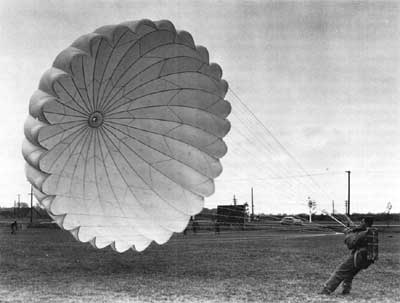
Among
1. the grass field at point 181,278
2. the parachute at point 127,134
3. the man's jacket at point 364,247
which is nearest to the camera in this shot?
the grass field at point 181,278

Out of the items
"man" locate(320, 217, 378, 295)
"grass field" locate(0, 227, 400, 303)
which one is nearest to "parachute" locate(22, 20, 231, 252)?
"grass field" locate(0, 227, 400, 303)

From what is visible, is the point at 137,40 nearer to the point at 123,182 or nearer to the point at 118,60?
the point at 118,60

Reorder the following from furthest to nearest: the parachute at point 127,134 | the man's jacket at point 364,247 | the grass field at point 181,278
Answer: the parachute at point 127,134
the man's jacket at point 364,247
the grass field at point 181,278

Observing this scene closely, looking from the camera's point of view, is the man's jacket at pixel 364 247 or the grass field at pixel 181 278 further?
the man's jacket at pixel 364 247

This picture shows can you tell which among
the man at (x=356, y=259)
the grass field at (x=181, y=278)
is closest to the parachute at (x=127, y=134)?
the grass field at (x=181, y=278)

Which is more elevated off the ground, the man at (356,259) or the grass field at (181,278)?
the man at (356,259)

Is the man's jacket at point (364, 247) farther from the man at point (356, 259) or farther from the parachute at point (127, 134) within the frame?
the parachute at point (127, 134)

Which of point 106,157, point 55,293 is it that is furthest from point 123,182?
point 55,293

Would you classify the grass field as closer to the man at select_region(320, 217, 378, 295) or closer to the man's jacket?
the man at select_region(320, 217, 378, 295)
